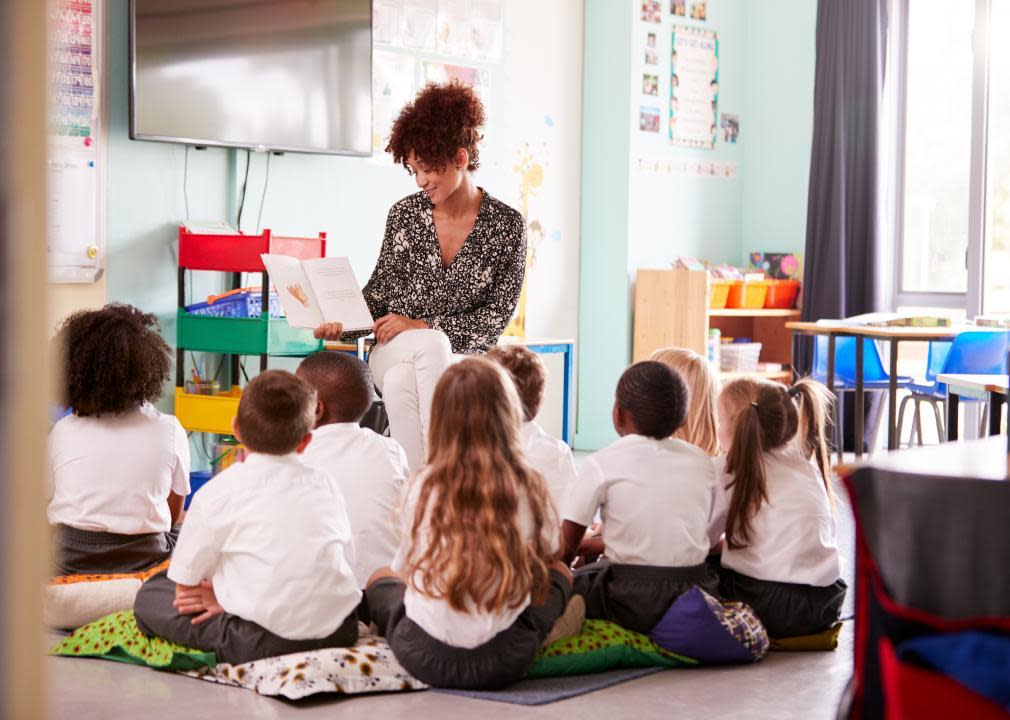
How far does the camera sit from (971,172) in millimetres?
6258

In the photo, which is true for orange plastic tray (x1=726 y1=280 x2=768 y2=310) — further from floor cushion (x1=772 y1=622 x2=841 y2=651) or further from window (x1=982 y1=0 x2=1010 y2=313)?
floor cushion (x1=772 y1=622 x2=841 y2=651)

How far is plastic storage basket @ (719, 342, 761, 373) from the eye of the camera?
6527mm

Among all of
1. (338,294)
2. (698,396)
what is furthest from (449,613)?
(338,294)

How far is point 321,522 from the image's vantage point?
2.38 meters

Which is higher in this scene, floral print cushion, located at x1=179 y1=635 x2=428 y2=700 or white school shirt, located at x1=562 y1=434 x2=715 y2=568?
white school shirt, located at x1=562 y1=434 x2=715 y2=568

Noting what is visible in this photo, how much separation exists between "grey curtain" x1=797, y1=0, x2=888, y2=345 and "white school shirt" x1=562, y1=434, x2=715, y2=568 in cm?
402

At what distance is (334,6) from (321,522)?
10.3ft

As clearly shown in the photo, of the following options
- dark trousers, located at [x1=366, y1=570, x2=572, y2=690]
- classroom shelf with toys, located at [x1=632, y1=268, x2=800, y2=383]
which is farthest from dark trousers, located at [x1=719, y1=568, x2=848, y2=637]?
classroom shelf with toys, located at [x1=632, y1=268, x2=800, y2=383]

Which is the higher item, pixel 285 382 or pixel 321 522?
pixel 285 382

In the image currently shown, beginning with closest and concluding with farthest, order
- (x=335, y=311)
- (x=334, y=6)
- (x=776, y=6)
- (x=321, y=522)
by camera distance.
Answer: (x=321, y=522) < (x=335, y=311) < (x=334, y=6) < (x=776, y=6)

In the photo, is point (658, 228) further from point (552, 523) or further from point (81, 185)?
point (552, 523)

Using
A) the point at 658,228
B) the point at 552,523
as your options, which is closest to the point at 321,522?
the point at 552,523

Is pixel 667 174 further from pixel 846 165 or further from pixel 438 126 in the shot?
pixel 438 126

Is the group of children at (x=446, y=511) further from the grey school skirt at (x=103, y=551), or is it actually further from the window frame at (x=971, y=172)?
the window frame at (x=971, y=172)
